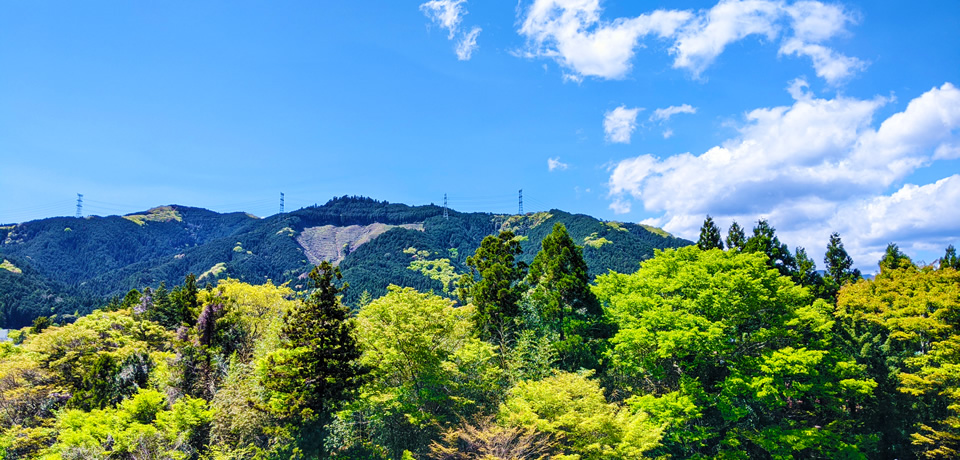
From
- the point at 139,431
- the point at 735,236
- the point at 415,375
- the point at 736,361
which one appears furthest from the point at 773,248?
the point at 139,431

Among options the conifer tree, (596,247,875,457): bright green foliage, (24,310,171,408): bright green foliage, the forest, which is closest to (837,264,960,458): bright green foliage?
the forest

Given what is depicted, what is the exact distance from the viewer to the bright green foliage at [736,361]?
72.9 ft

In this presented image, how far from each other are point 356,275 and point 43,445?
124m

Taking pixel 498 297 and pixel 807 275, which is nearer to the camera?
pixel 498 297

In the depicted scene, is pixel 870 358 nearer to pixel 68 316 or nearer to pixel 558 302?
pixel 558 302

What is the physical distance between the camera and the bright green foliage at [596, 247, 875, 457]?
22234 mm

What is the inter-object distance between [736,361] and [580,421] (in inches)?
408

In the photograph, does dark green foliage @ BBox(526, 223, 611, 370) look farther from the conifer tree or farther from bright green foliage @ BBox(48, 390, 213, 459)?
bright green foliage @ BBox(48, 390, 213, 459)

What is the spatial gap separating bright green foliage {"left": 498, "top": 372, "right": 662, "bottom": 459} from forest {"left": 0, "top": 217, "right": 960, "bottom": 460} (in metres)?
0.11

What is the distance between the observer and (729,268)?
25.6 meters

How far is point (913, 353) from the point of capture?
95.9 ft

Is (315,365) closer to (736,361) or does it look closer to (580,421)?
(580,421)

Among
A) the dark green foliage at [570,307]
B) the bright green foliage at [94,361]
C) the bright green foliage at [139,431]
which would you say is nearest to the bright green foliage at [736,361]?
the dark green foliage at [570,307]

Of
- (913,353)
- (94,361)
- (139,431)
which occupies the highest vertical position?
(94,361)
